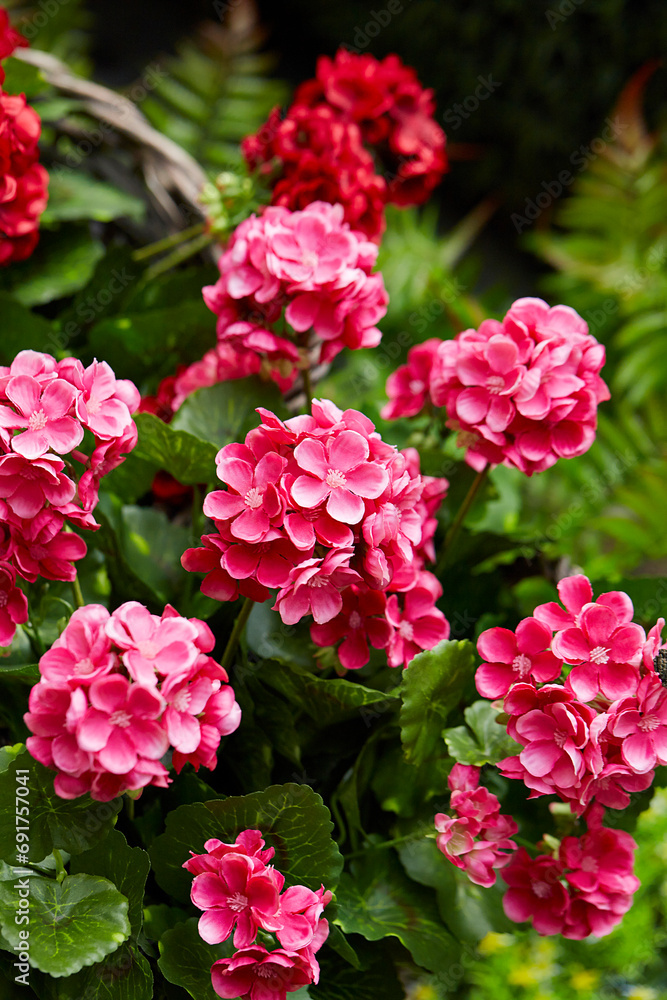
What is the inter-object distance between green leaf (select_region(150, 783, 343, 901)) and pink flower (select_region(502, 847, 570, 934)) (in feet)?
0.37

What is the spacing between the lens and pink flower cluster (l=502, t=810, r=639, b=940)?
428 mm

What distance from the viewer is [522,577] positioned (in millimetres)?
646

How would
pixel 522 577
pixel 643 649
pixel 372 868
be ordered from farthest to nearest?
1. pixel 522 577
2. pixel 372 868
3. pixel 643 649

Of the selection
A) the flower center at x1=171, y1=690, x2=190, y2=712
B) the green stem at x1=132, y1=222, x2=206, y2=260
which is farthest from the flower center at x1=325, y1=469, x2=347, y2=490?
the green stem at x1=132, y1=222, x2=206, y2=260

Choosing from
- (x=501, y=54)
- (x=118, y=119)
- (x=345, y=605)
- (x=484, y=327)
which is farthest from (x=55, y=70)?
(x=501, y=54)

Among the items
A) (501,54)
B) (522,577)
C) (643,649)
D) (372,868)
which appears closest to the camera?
(643,649)

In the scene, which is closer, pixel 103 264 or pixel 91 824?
pixel 91 824

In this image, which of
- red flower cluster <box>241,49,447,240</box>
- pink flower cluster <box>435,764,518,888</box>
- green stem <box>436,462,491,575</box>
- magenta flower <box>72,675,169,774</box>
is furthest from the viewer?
red flower cluster <box>241,49,447,240</box>

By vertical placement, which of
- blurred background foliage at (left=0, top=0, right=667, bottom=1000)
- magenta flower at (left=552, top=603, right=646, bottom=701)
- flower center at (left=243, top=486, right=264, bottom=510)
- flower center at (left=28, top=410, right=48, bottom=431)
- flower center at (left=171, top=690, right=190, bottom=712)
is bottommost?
blurred background foliage at (left=0, top=0, right=667, bottom=1000)

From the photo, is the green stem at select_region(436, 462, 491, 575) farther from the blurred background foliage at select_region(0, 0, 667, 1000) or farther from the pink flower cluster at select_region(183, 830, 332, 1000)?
the pink flower cluster at select_region(183, 830, 332, 1000)

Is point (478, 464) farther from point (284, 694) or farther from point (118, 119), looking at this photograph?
point (118, 119)

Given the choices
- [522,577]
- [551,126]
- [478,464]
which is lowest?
[551,126]

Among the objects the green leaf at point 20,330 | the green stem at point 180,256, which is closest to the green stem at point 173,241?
the green stem at point 180,256

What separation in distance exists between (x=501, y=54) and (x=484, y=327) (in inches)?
81.9
